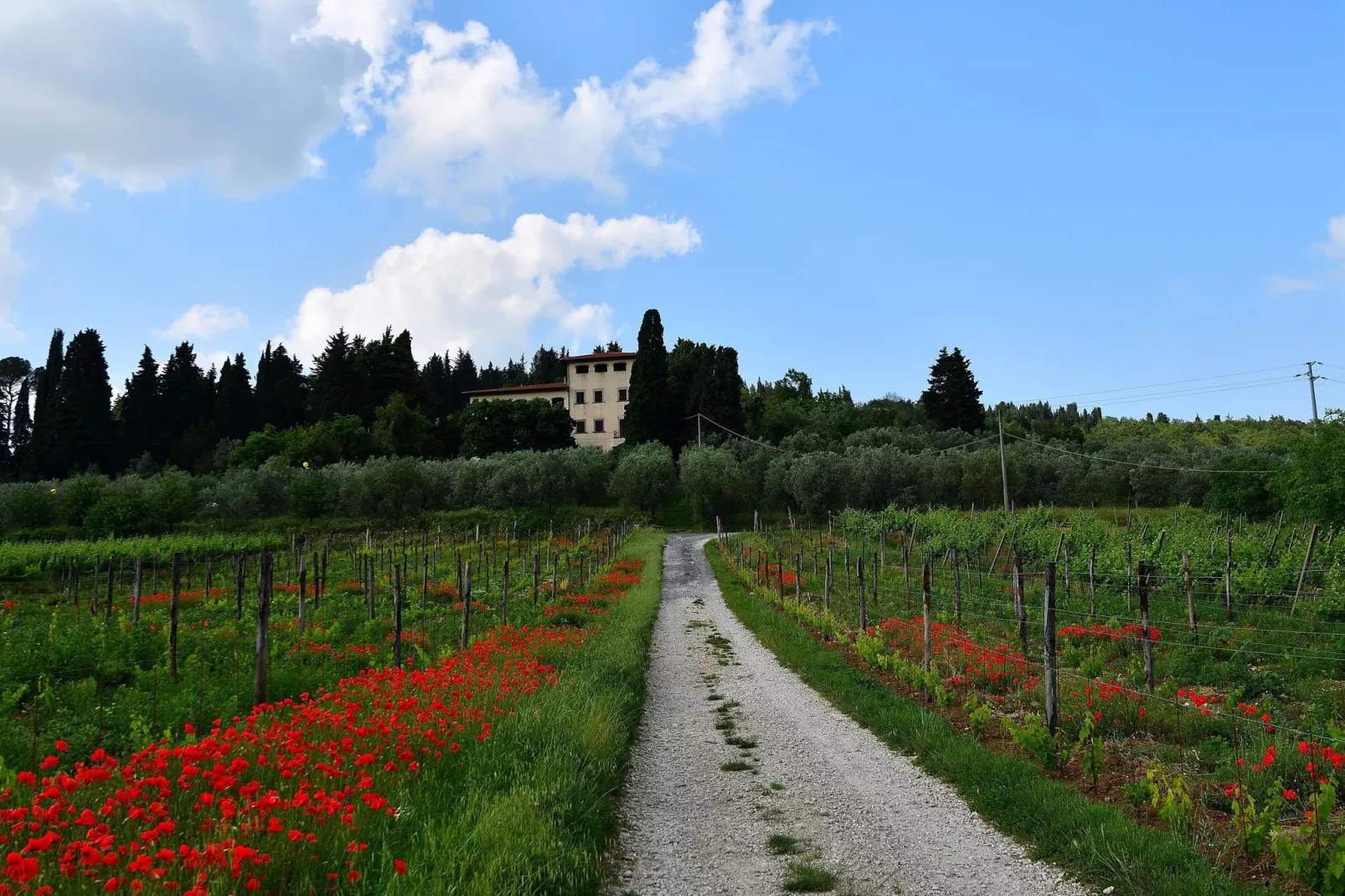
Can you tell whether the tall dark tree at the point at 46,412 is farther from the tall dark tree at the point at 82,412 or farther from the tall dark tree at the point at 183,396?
the tall dark tree at the point at 183,396

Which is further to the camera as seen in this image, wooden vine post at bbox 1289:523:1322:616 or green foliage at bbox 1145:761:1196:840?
wooden vine post at bbox 1289:523:1322:616

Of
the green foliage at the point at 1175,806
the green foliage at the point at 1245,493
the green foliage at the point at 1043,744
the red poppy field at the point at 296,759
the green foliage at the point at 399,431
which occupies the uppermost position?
the green foliage at the point at 399,431

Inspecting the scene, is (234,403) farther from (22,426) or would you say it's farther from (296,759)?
(296,759)

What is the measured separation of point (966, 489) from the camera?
189ft

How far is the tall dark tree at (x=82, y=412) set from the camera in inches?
2596

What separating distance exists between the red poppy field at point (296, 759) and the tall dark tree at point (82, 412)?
66211 millimetres

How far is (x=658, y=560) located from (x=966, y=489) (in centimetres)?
3326

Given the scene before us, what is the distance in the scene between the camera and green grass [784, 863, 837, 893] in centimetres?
531

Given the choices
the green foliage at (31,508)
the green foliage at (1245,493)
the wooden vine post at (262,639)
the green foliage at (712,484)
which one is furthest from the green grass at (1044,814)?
the green foliage at (31,508)

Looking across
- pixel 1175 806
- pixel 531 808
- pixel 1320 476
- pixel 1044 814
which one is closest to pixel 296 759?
pixel 531 808

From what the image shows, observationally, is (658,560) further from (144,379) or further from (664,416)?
(144,379)

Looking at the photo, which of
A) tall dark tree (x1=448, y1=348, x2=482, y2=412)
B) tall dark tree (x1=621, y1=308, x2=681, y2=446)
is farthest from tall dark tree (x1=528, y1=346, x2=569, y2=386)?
tall dark tree (x1=621, y1=308, x2=681, y2=446)

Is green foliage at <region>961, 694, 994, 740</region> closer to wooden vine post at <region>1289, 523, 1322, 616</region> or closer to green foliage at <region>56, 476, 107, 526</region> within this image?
wooden vine post at <region>1289, 523, 1322, 616</region>

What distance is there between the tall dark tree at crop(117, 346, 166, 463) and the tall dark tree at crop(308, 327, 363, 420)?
14.3m
